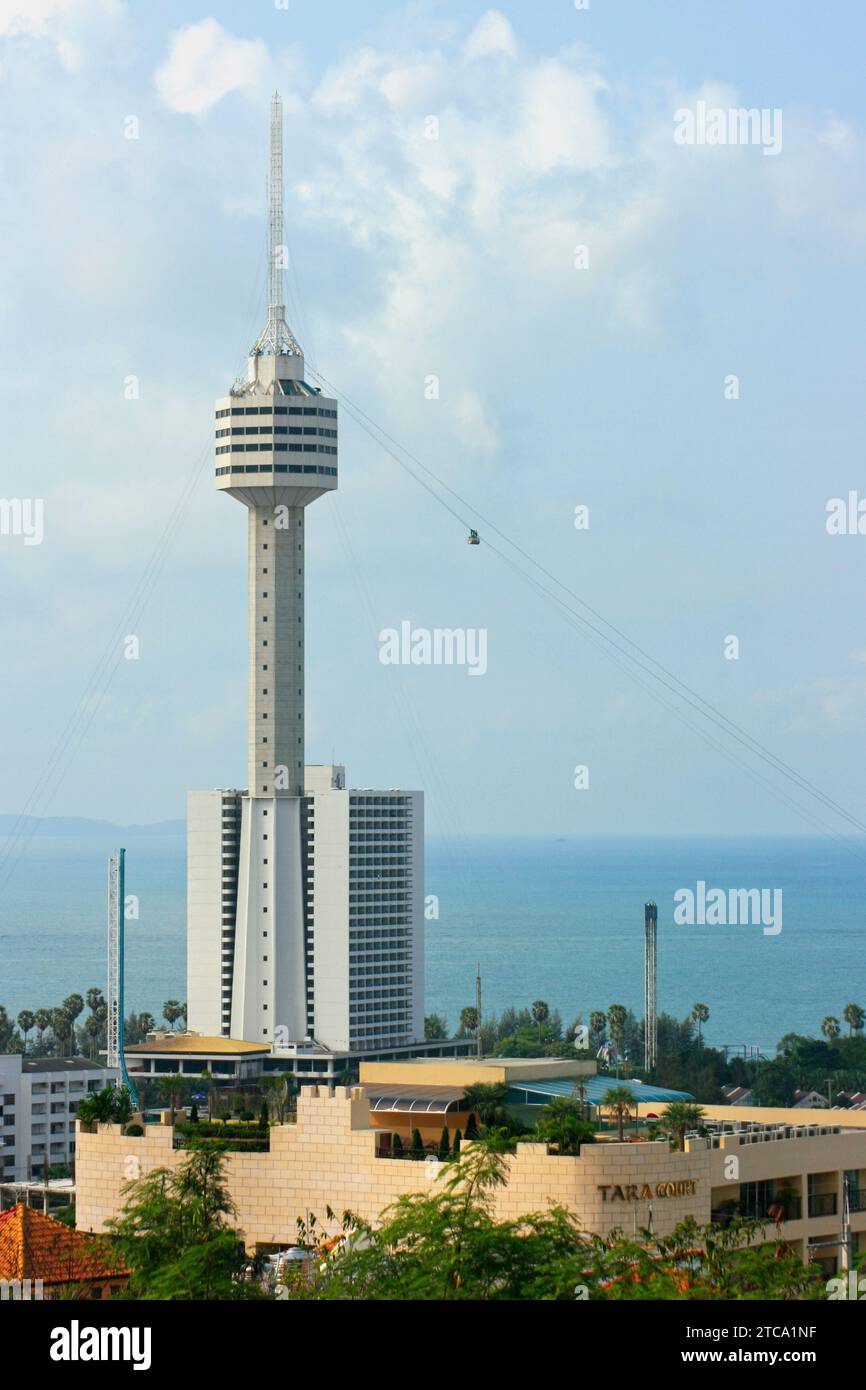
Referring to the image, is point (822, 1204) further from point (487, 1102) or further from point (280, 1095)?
point (280, 1095)

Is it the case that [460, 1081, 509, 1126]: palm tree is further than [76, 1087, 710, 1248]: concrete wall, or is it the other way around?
[460, 1081, 509, 1126]: palm tree

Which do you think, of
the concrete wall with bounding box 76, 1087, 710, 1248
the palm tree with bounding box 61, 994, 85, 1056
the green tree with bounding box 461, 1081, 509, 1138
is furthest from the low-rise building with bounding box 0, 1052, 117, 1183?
the concrete wall with bounding box 76, 1087, 710, 1248

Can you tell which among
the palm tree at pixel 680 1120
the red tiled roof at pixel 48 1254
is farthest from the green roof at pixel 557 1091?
the red tiled roof at pixel 48 1254

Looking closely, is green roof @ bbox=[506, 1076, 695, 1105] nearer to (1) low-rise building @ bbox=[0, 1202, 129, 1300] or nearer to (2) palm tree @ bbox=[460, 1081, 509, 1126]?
(2) palm tree @ bbox=[460, 1081, 509, 1126]

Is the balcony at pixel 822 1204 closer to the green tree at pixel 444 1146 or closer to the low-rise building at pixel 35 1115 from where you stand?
the green tree at pixel 444 1146

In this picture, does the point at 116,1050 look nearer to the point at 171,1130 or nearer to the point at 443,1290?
the point at 171,1130
